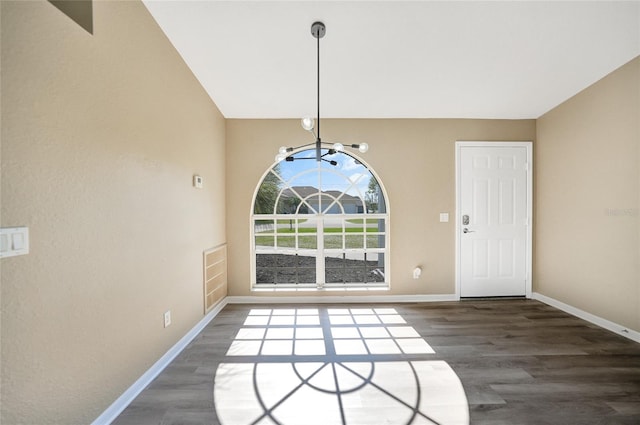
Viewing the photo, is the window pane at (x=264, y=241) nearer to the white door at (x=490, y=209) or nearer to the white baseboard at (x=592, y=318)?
the white door at (x=490, y=209)

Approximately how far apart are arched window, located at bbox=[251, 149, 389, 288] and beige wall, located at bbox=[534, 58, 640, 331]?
209cm

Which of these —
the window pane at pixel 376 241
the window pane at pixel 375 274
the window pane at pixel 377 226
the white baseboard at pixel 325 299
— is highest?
the window pane at pixel 377 226

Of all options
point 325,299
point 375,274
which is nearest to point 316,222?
point 325,299

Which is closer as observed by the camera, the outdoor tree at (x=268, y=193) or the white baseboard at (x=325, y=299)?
the white baseboard at (x=325, y=299)

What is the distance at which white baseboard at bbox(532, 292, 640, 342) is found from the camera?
7.84 feet

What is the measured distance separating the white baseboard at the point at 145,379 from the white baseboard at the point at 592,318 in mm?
4195

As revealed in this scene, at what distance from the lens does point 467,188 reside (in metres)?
3.42

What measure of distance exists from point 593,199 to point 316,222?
10.2 ft

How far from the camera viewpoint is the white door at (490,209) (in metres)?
3.42

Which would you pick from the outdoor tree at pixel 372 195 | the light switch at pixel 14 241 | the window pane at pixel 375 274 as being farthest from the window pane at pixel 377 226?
the light switch at pixel 14 241

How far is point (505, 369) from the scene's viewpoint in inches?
76.8

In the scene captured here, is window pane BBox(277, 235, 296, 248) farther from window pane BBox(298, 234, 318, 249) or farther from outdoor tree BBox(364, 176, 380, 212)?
outdoor tree BBox(364, 176, 380, 212)

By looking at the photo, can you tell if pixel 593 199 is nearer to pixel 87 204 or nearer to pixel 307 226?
pixel 307 226

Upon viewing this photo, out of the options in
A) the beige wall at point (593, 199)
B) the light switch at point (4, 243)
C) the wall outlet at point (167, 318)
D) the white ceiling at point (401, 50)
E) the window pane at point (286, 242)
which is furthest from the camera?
the window pane at point (286, 242)
